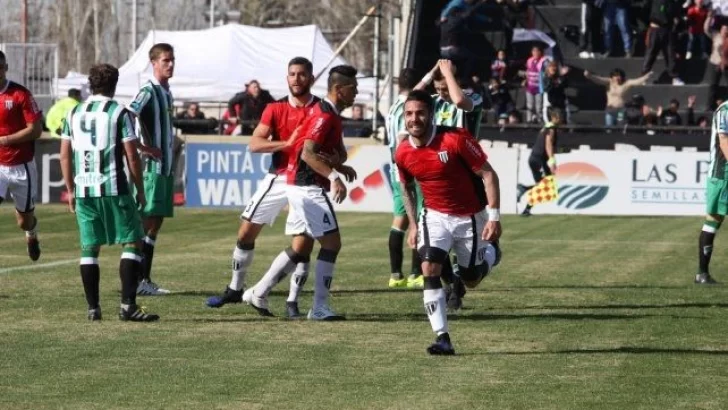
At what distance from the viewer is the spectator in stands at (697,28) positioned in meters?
35.5

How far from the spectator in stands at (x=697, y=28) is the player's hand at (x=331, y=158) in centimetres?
2435

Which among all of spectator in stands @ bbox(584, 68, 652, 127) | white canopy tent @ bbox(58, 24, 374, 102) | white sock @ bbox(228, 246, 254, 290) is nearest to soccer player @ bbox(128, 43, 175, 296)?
white sock @ bbox(228, 246, 254, 290)

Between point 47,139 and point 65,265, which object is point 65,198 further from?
point 65,265

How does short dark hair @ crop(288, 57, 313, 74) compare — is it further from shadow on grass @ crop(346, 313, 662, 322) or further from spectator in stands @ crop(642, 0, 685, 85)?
spectator in stands @ crop(642, 0, 685, 85)

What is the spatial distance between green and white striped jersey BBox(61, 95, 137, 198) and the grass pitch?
1044mm

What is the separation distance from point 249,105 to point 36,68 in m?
8.95

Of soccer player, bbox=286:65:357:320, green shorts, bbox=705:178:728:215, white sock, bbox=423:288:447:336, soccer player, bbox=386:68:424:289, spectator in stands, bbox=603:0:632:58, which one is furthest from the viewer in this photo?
spectator in stands, bbox=603:0:632:58

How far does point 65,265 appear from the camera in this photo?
17547 mm

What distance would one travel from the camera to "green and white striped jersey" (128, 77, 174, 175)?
586 inches

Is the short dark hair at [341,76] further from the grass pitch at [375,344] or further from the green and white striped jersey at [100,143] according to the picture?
the grass pitch at [375,344]

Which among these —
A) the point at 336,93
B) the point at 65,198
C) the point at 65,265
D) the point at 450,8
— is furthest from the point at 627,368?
the point at 450,8

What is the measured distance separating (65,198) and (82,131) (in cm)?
1755

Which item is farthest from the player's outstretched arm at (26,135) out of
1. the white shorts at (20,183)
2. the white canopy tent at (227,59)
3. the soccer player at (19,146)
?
the white canopy tent at (227,59)

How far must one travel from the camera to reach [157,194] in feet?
49.9
